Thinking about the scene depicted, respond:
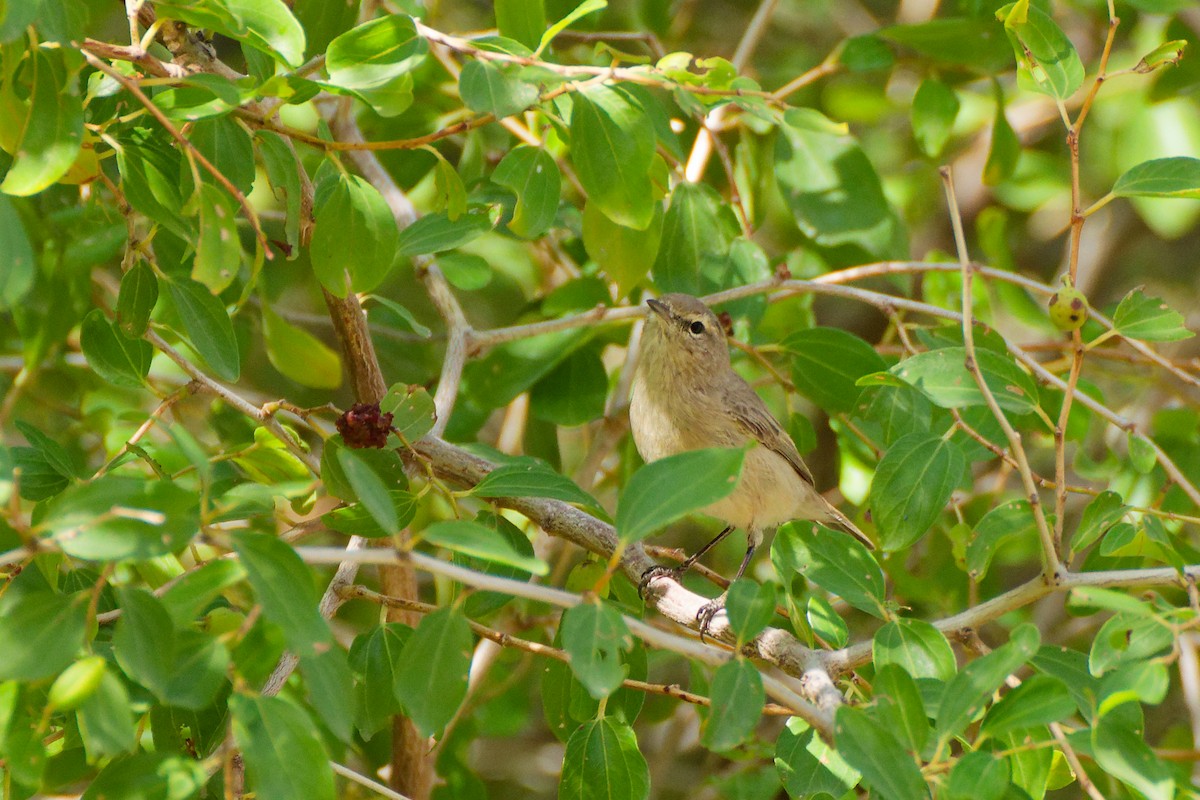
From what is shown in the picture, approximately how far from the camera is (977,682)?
Answer: 1895mm

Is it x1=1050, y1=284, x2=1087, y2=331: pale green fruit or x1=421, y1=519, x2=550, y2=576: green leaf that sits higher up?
x1=1050, y1=284, x2=1087, y2=331: pale green fruit

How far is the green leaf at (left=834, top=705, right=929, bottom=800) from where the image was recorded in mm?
1792

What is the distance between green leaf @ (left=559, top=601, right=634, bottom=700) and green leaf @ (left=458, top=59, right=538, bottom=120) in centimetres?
101

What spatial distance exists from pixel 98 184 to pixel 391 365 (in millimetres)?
1476

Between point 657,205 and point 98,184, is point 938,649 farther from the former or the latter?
point 98,184

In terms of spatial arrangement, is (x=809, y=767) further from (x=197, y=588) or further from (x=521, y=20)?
(x=521, y=20)

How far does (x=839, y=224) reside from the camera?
4031 mm

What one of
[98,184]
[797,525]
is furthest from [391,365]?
[797,525]

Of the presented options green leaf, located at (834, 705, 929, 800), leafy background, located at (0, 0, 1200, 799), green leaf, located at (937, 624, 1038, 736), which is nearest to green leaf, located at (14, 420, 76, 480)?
leafy background, located at (0, 0, 1200, 799)

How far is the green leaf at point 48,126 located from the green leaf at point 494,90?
713mm

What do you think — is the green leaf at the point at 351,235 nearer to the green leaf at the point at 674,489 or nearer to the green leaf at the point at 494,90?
the green leaf at the point at 494,90

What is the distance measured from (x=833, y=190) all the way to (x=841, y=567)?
1.84m

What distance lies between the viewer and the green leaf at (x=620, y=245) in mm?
3223

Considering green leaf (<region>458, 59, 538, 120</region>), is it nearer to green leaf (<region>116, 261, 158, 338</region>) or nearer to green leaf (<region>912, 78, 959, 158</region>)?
green leaf (<region>116, 261, 158, 338</region>)
